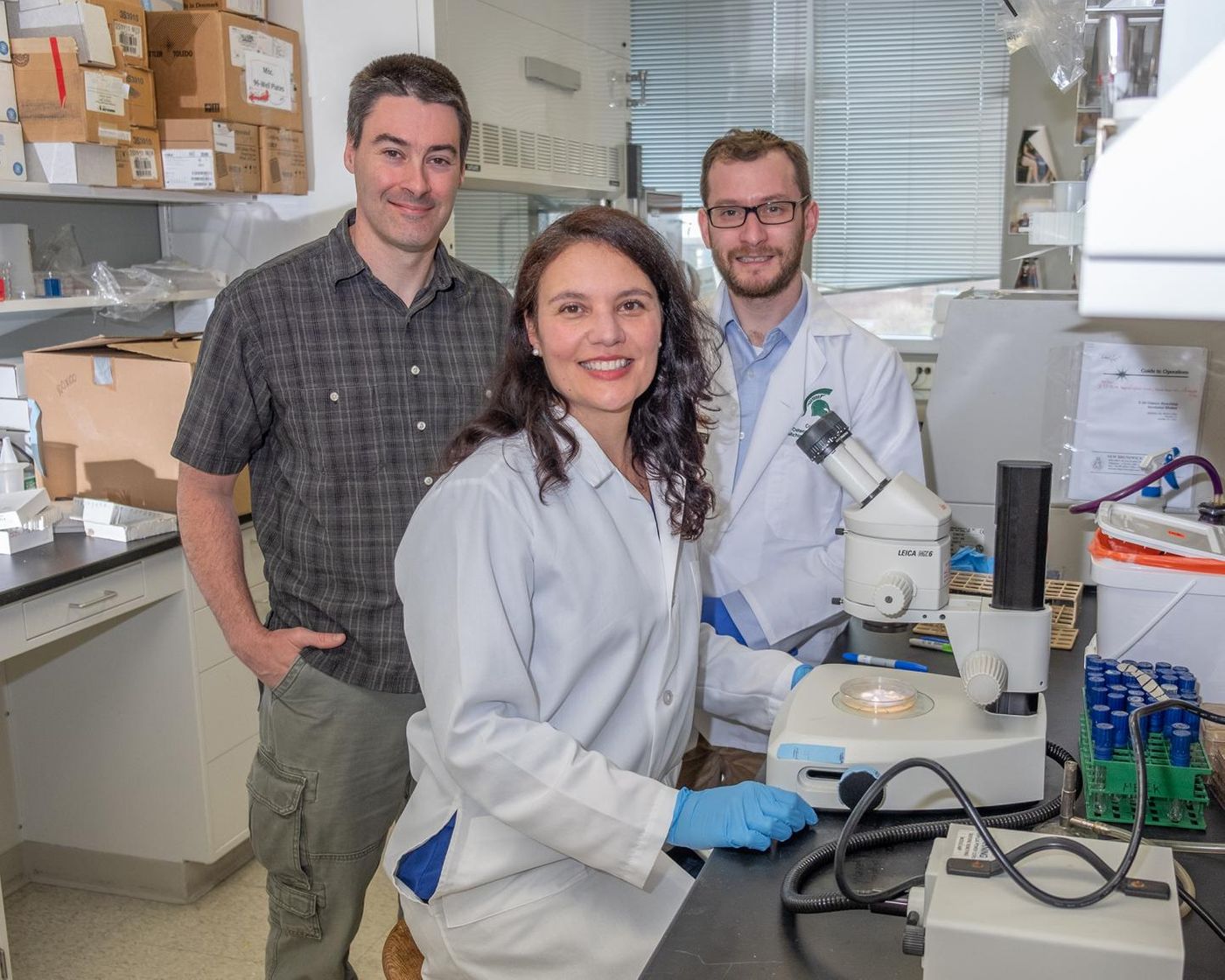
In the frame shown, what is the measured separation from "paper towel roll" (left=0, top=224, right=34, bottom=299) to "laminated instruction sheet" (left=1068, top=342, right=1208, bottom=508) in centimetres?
218

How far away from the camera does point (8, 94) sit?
227 cm

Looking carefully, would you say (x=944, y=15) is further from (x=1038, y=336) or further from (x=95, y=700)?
(x=95, y=700)

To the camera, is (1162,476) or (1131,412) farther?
(1131,412)

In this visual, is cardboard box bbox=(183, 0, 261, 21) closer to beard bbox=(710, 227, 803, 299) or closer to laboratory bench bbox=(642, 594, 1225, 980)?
beard bbox=(710, 227, 803, 299)

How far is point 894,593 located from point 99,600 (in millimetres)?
1639

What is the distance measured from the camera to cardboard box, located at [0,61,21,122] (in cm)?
225

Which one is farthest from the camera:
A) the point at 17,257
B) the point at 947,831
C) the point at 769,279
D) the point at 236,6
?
the point at 236,6

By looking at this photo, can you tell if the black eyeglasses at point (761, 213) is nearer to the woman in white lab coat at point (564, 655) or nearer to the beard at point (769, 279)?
the beard at point (769, 279)

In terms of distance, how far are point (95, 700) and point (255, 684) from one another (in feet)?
1.15

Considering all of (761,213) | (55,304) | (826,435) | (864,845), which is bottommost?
(864,845)

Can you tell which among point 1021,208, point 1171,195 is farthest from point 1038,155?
point 1171,195

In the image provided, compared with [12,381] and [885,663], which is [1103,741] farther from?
[12,381]

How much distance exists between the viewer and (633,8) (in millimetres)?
5102

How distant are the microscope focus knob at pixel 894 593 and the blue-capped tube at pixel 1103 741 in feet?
0.71
